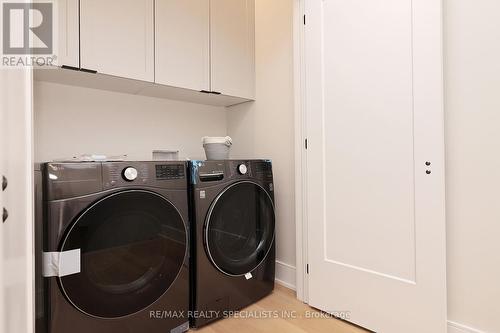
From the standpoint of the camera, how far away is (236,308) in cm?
174

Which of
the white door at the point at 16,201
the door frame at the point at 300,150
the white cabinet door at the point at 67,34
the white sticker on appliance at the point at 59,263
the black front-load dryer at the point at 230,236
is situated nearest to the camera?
the white door at the point at 16,201

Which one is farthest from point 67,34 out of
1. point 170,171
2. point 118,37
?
point 170,171

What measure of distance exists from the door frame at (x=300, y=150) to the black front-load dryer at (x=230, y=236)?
0.63ft

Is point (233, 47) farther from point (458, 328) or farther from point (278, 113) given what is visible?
point (458, 328)

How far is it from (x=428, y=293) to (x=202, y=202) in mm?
1231

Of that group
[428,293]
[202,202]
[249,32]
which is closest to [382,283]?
[428,293]

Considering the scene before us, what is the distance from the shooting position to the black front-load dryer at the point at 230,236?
156 cm

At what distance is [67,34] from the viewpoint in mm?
1448

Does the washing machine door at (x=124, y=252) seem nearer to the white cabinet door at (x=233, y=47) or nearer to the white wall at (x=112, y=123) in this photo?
the white wall at (x=112, y=123)

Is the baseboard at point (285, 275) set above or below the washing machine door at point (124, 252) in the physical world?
below

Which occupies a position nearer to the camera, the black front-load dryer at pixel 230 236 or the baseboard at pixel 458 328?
the baseboard at pixel 458 328

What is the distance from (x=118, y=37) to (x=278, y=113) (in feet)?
3.86

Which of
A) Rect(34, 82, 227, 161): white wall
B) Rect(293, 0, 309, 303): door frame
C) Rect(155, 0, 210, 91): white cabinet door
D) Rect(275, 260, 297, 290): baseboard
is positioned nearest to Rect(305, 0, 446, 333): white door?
Rect(293, 0, 309, 303): door frame

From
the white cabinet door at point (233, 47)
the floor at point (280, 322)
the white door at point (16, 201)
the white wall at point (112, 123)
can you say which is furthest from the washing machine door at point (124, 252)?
the white cabinet door at point (233, 47)
